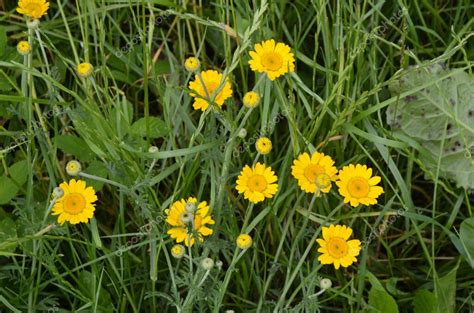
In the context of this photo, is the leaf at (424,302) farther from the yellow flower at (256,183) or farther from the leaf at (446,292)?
the yellow flower at (256,183)

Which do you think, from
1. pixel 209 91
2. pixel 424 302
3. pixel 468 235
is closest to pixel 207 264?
pixel 209 91

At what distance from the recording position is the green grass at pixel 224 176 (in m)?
1.39

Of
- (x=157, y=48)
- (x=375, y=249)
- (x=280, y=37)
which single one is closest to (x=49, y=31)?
(x=157, y=48)

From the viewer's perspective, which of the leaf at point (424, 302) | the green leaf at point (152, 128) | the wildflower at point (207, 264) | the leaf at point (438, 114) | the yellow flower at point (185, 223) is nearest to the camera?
the wildflower at point (207, 264)

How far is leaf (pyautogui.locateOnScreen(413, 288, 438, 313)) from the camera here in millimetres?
1414

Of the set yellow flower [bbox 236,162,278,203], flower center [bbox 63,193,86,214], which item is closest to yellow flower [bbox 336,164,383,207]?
yellow flower [bbox 236,162,278,203]

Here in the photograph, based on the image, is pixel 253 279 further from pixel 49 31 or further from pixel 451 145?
pixel 49 31

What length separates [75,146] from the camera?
155 cm

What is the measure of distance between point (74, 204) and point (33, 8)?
405 mm

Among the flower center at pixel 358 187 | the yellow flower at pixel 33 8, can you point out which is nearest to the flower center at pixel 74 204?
the yellow flower at pixel 33 8

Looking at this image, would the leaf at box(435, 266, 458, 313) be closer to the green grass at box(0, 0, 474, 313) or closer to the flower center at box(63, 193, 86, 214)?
the green grass at box(0, 0, 474, 313)

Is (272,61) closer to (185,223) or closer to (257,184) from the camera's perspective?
(257,184)

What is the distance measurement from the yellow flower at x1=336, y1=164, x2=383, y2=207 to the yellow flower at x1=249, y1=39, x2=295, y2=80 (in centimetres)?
22

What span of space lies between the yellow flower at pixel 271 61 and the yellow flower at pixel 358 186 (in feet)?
0.73
